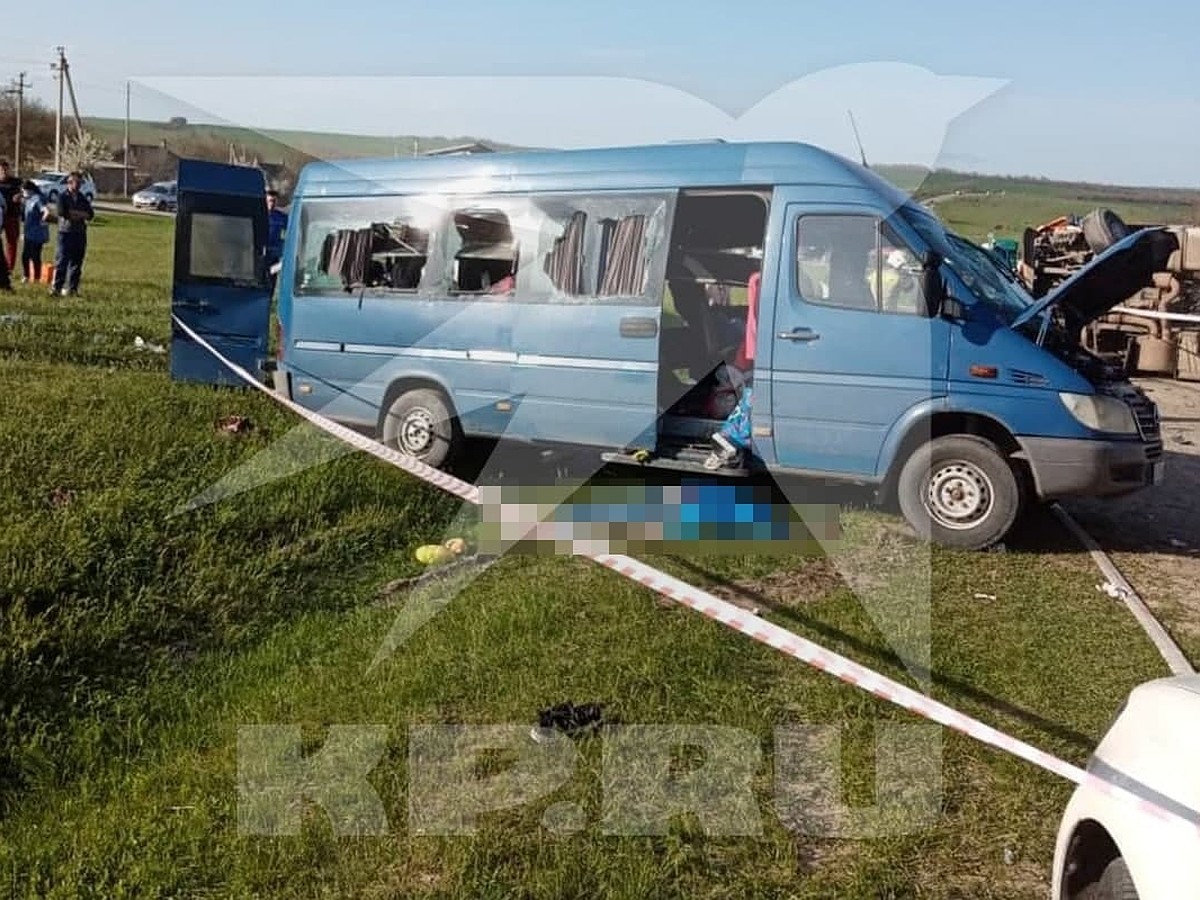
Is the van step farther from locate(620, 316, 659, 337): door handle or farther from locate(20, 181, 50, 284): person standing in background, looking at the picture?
locate(20, 181, 50, 284): person standing in background

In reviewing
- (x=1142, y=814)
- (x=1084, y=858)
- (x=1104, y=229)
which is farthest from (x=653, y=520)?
(x=1142, y=814)

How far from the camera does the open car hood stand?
7371 mm

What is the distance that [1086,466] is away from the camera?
7.20 metres

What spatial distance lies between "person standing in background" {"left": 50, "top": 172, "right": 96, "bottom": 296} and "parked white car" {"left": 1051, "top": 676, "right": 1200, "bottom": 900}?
16.0 meters

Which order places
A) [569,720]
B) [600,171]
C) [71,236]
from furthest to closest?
[71,236] → [600,171] → [569,720]

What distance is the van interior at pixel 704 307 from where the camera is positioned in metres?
8.26

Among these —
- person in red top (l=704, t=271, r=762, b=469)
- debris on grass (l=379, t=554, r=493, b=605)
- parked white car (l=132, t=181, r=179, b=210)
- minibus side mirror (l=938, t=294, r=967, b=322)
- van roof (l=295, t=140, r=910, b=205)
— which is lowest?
debris on grass (l=379, t=554, r=493, b=605)

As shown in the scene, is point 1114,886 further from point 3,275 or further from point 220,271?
point 3,275

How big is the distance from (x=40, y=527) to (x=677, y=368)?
426 cm

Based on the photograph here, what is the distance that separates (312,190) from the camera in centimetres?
967

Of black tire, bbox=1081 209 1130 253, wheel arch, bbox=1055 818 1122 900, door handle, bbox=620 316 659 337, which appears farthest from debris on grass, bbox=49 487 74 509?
black tire, bbox=1081 209 1130 253

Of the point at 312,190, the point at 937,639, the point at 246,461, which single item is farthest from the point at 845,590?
the point at 312,190

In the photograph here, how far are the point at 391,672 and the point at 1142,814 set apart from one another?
3372mm

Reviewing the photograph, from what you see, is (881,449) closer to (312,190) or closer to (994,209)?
(994,209)
